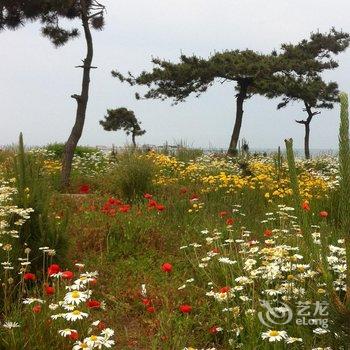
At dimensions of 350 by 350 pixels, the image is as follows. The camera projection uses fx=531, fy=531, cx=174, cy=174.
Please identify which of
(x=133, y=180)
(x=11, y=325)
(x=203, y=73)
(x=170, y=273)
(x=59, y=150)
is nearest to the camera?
(x=11, y=325)

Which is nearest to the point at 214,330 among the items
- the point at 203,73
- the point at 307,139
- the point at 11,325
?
the point at 11,325

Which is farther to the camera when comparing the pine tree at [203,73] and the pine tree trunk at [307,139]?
the pine tree trunk at [307,139]

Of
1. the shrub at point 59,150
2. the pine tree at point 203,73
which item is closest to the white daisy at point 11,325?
A: the shrub at point 59,150

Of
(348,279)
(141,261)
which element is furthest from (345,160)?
(141,261)

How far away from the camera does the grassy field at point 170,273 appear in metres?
3.46

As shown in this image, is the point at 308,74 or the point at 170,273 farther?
the point at 308,74

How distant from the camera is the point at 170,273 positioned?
5.57 m

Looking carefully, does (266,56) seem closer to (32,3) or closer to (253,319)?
(32,3)

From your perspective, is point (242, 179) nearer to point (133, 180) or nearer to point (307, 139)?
point (133, 180)

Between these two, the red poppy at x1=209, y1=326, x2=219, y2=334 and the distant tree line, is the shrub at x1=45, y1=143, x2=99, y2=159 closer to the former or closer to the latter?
the distant tree line

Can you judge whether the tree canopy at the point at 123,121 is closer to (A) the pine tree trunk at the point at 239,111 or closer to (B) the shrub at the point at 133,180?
(A) the pine tree trunk at the point at 239,111

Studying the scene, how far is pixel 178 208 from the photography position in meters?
8.16

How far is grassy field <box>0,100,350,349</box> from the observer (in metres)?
3.46

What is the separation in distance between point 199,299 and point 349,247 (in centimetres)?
228
